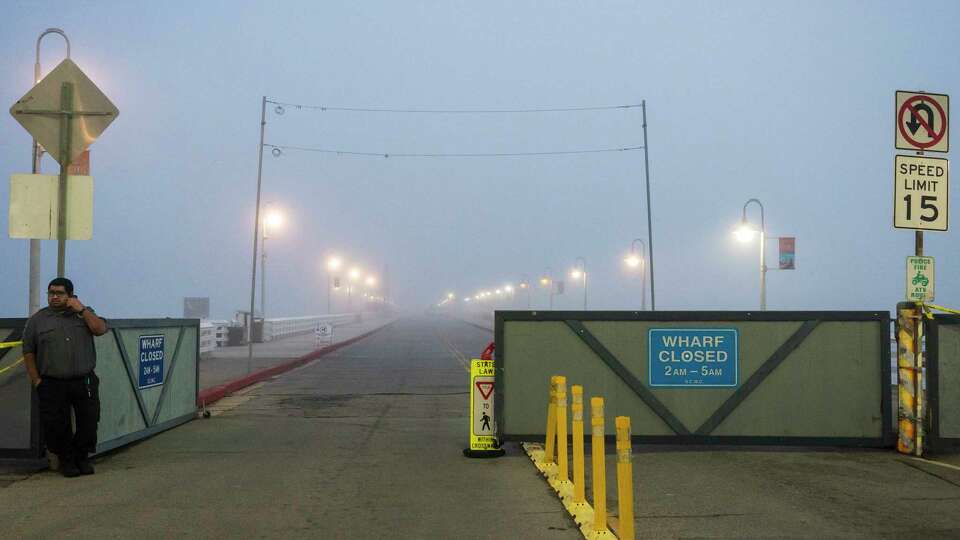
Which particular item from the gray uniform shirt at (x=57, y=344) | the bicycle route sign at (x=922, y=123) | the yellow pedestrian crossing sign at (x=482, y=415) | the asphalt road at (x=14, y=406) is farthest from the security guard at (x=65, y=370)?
the bicycle route sign at (x=922, y=123)

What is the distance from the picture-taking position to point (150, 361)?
1075cm

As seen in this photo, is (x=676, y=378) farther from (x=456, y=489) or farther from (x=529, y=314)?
(x=456, y=489)

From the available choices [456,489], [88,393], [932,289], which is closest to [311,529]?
[456,489]

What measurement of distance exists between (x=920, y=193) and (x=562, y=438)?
18.9 feet

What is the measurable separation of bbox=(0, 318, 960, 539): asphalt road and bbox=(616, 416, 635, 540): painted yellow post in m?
0.88

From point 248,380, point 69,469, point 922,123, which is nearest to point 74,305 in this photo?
point 69,469

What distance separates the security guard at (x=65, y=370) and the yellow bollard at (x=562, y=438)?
462 cm

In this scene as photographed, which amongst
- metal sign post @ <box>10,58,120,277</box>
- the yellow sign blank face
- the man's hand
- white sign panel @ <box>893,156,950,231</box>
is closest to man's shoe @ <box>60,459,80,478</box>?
the man's hand

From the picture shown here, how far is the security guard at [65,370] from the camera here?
8.02 metres

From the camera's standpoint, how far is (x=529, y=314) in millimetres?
9914

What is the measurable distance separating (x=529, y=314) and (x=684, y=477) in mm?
2681

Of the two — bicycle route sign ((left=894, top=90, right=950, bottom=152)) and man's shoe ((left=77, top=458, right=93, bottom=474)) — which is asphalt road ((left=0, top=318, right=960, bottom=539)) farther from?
bicycle route sign ((left=894, top=90, right=950, bottom=152))

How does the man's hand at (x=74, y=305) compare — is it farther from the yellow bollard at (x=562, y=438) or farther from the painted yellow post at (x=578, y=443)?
the painted yellow post at (x=578, y=443)

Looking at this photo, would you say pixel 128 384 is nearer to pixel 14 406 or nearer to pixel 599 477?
pixel 14 406
